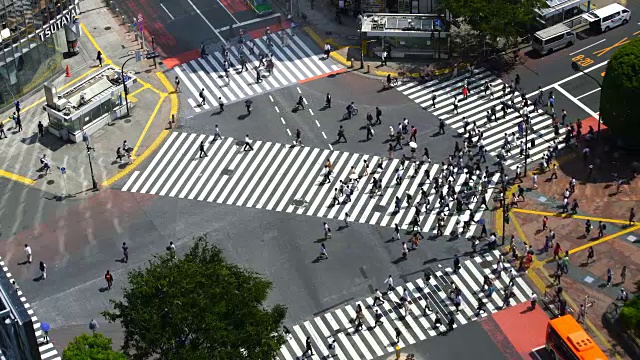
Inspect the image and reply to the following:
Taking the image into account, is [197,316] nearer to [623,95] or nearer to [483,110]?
[623,95]

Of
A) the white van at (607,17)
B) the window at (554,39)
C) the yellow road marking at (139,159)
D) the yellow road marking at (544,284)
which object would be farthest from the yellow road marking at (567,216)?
the yellow road marking at (139,159)

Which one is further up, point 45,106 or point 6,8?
point 6,8

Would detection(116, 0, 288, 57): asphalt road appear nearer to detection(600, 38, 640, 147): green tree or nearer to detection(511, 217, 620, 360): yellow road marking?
detection(600, 38, 640, 147): green tree

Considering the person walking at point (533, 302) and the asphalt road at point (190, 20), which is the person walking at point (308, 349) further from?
the asphalt road at point (190, 20)

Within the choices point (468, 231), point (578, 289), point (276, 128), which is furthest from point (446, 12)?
point (578, 289)

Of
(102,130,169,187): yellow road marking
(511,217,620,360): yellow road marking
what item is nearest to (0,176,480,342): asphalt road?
(102,130,169,187): yellow road marking

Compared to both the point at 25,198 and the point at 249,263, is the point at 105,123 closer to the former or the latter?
the point at 25,198
